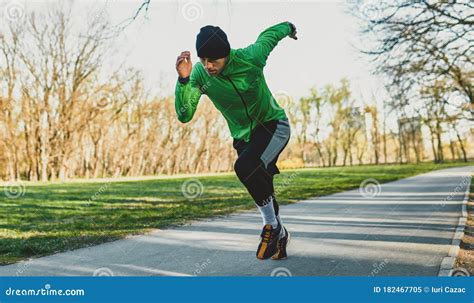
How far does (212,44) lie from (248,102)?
437 mm

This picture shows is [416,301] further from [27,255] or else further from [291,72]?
[27,255]

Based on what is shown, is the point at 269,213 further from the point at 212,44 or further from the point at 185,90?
the point at 212,44

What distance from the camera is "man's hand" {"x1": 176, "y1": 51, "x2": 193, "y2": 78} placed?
2.60 meters

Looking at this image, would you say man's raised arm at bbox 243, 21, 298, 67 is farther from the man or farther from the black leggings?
the black leggings

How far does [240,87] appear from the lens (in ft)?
9.11

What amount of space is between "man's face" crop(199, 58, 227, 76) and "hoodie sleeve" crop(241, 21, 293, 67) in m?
0.20

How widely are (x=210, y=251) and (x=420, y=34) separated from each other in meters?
5.77

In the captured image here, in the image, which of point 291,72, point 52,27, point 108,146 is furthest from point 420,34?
point 108,146

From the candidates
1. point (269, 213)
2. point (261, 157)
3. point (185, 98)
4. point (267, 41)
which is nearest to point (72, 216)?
point (269, 213)

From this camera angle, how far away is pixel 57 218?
5.93 meters

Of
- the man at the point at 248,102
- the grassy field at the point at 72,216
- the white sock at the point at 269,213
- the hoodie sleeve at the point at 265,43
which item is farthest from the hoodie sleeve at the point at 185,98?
the grassy field at the point at 72,216

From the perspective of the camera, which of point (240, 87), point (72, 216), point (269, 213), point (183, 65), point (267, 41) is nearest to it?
point (183, 65)

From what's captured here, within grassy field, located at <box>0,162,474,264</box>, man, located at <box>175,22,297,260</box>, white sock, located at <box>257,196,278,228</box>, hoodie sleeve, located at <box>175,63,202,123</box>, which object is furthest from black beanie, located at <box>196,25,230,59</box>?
grassy field, located at <box>0,162,474,264</box>

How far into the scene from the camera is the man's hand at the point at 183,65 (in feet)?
8.54
